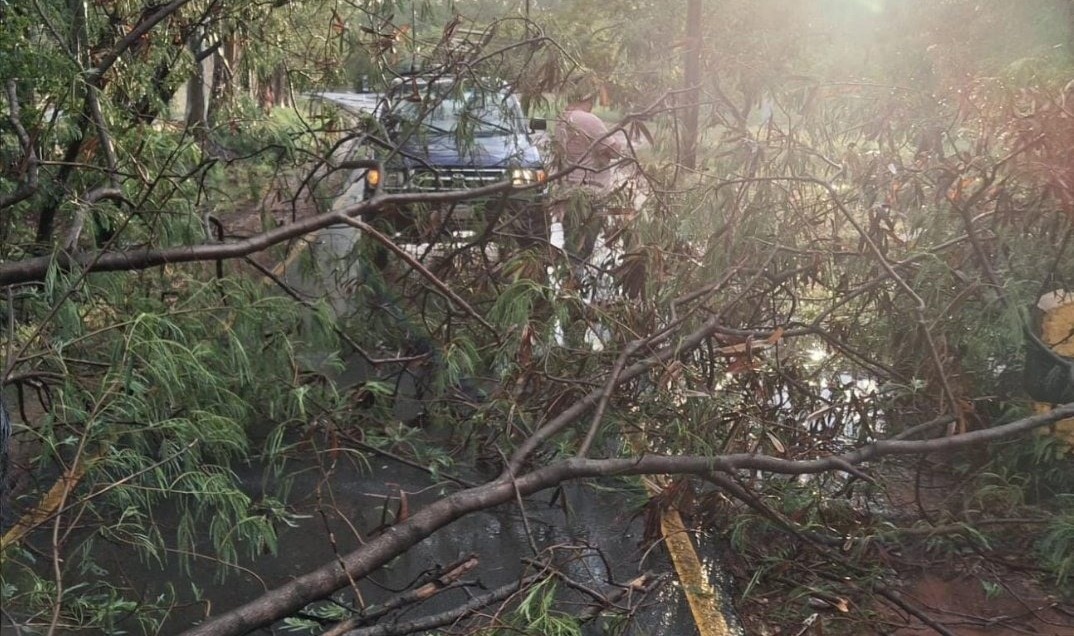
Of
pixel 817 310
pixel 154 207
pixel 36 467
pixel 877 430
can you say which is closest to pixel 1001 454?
pixel 877 430

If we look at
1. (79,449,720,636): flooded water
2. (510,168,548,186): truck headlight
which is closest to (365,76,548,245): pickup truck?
(510,168,548,186): truck headlight

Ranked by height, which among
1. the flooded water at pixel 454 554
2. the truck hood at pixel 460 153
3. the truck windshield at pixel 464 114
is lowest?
the flooded water at pixel 454 554

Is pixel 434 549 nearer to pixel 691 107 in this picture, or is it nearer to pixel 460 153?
pixel 460 153

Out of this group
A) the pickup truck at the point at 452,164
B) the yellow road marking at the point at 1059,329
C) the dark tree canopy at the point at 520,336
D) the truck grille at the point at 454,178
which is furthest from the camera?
the truck grille at the point at 454,178

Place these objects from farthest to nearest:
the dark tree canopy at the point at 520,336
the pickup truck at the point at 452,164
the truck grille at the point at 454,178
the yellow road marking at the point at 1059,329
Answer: the truck grille at the point at 454,178, the pickup truck at the point at 452,164, the yellow road marking at the point at 1059,329, the dark tree canopy at the point at 520,336

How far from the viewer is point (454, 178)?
604 cm

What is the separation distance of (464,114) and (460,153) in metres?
0.24

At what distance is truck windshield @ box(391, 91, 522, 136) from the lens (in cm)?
593

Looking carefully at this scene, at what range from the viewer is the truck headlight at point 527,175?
19.5 feet

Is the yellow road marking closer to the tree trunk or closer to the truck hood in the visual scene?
the tree trunk

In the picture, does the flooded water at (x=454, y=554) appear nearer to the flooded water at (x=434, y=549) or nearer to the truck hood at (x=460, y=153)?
the flooded water at (x=434, y=549)

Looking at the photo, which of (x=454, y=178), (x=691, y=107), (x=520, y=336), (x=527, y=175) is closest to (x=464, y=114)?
(x=454, y=178)

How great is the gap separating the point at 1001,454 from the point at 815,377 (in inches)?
37.8

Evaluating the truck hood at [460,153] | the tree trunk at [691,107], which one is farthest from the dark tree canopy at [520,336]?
the truck hood at [460,153]
